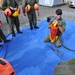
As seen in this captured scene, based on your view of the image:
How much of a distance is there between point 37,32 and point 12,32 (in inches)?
34.8

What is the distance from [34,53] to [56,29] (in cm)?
97

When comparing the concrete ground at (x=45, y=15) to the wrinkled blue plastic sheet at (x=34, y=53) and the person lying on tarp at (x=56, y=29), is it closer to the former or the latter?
the wrinkled blue plastic sheet at (x=34, y=53)

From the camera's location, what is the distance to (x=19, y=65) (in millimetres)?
4934

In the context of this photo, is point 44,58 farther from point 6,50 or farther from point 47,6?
point 47,6

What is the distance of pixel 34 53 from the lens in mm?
5488

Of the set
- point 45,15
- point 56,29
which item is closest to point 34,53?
point 56,29

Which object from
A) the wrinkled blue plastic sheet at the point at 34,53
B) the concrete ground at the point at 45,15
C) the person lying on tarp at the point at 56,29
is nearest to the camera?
the wrinkled blue plastic sheet at the point at 34,53

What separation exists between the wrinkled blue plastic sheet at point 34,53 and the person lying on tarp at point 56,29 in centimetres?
15

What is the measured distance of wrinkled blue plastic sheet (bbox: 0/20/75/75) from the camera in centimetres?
481

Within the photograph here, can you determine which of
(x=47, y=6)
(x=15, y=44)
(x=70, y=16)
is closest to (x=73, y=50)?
(x=15, y=44)

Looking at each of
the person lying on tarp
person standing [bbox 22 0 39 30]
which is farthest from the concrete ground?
the person lying on tarp

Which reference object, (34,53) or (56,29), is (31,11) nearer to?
(56,29)

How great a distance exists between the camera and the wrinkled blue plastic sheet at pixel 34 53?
4812mm

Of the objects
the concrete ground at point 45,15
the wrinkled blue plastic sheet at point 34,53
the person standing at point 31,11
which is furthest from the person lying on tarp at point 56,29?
the concrete ground at point 45,15
